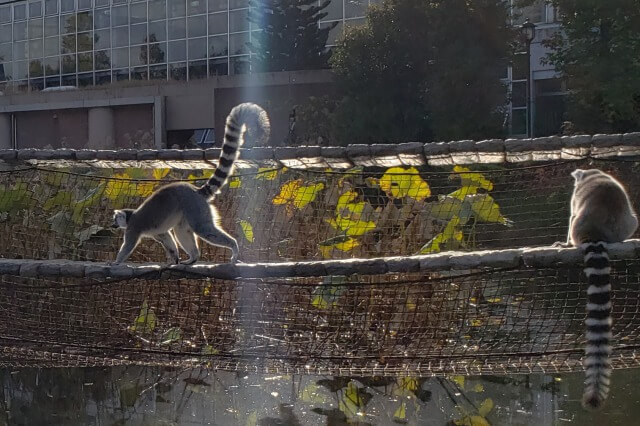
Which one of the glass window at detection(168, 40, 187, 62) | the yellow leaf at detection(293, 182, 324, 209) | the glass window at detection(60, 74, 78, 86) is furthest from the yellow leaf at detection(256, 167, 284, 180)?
the glass window at detection(60, 74, 78, 86)

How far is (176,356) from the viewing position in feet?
19.1

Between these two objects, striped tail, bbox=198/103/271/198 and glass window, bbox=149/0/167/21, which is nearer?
striped tail, bbox=198/103/271/198

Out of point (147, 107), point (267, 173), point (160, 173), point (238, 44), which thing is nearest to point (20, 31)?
point (147, 107)

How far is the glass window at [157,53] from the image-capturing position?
3638cm

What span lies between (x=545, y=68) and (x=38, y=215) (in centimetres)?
2085

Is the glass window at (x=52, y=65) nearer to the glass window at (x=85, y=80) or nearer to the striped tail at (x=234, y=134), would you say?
the glass window at (x=85, y=80)

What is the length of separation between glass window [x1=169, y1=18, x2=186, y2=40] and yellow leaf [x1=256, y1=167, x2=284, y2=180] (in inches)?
1159

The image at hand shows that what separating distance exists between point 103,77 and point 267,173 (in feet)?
105

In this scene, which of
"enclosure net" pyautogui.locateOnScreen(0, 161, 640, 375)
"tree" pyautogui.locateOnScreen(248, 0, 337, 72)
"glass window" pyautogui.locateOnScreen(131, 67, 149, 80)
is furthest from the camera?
"glass window" pyautogui.locateOnScreen(131, 67, 149, 80)

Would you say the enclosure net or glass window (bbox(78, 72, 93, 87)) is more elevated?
glass window (bbox(78, 72, 93, 87))

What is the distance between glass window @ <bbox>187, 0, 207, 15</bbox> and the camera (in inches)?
1398

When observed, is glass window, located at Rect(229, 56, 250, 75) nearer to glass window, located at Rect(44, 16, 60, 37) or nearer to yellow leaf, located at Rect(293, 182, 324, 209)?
glass window, located at Rect(44, 16, 60, 37)

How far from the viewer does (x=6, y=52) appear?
42.0 m

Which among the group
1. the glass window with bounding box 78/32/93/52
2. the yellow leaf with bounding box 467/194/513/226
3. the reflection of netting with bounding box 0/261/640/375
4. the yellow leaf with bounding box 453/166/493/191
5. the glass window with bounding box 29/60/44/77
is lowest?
the reflection of netting with bounding box 0/261/640/375
